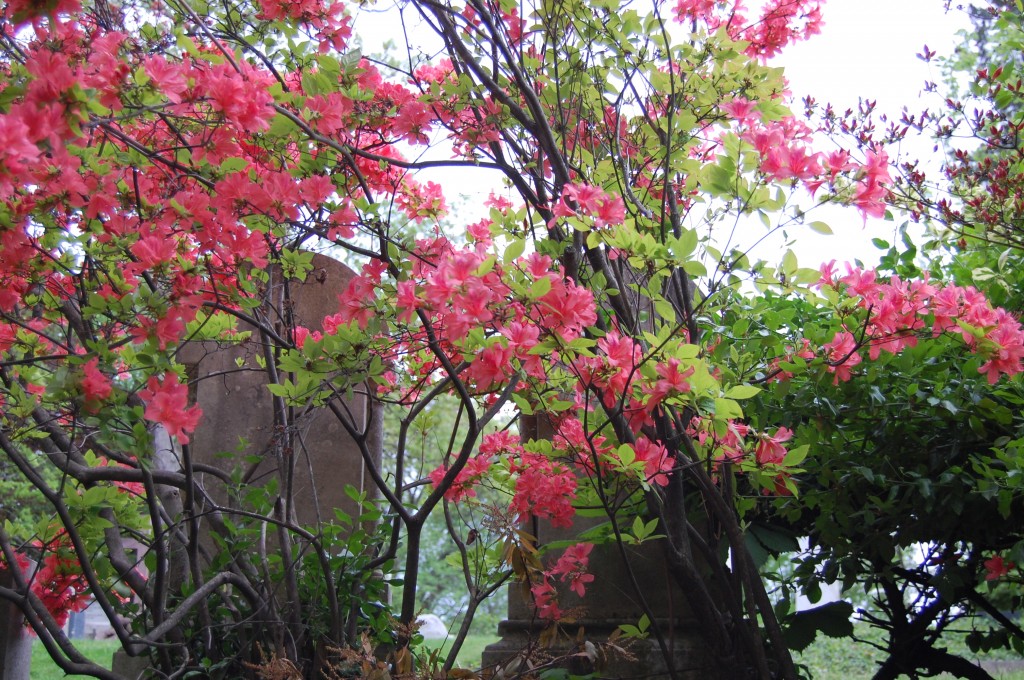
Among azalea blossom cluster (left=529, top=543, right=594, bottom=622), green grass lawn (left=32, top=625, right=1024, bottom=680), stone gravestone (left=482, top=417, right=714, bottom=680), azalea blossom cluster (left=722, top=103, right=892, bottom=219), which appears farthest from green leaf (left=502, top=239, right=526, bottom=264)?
green grass lawn (left=32, top=625, right=1024, bottom=680)

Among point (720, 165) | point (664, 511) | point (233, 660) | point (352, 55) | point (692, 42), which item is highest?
point (692, 42)

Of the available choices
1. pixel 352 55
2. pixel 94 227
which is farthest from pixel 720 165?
pixel 94 227

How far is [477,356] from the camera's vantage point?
1.93 meters

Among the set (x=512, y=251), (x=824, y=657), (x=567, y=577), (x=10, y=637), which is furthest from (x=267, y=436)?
(x=824, y=657)

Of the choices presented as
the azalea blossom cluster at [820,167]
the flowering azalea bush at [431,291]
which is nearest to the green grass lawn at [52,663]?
the flowering azalea bush at [431,291]

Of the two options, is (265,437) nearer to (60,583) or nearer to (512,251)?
(60,583)

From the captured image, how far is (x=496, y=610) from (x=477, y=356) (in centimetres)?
1487

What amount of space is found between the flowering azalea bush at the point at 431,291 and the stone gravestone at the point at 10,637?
73 centimetres

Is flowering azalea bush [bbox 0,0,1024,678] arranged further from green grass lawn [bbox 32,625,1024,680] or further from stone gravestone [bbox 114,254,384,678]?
green grass lawn [bbox 32,625,1024,680]

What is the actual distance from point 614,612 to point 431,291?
177 centimetres

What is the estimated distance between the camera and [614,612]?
3066mm

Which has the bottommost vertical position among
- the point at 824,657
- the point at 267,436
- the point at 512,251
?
the point at 824,657

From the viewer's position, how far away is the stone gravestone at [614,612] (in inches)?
113

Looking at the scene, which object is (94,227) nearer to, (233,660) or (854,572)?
(233,660)
